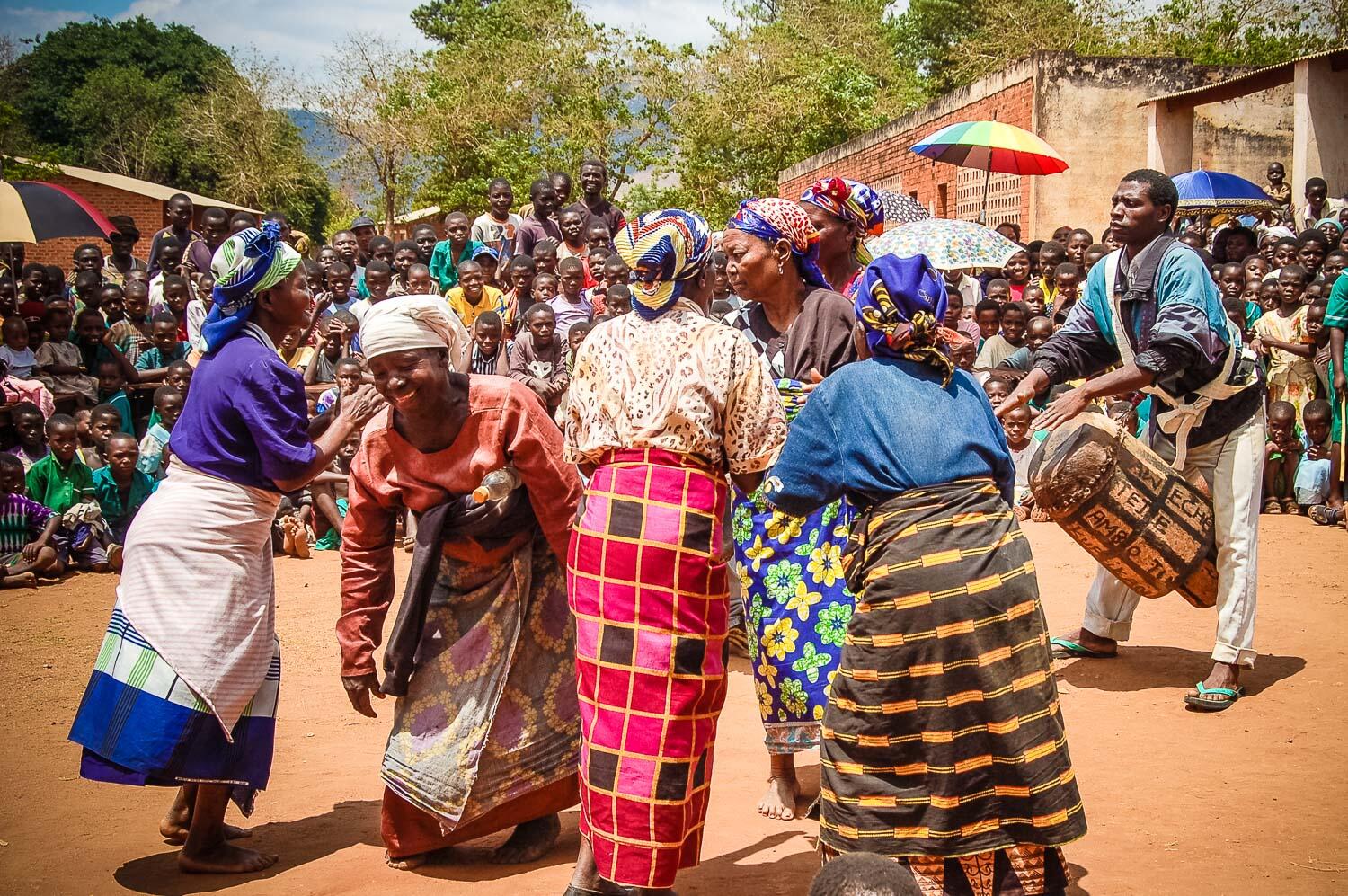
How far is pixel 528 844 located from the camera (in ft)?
13.9

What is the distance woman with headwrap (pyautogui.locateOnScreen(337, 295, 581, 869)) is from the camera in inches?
155

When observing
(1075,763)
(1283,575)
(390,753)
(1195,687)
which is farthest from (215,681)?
(1283,575)

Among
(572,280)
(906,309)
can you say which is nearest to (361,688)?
(906,309)

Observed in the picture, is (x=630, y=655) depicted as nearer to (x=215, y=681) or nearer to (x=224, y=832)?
(x=215, y=681)

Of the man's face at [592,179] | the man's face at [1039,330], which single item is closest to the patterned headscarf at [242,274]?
the man's face at [1039,330]

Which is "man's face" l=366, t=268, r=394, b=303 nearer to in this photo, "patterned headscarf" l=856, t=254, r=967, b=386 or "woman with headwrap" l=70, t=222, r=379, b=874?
"woman with headwrap" l=70, t=222, r=379, b=874

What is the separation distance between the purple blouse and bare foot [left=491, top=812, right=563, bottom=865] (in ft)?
5.04

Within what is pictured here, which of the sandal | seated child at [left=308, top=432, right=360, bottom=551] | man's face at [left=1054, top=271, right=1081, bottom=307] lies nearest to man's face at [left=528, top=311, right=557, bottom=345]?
seated child at [left=308, top=432, right=360, bottom=551]

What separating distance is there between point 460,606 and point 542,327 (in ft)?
18.9

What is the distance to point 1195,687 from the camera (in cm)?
598

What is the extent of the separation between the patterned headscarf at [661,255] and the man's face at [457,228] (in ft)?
28.9

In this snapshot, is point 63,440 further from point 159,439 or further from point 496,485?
point 496,485

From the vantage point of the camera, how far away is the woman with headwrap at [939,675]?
3.11 meters

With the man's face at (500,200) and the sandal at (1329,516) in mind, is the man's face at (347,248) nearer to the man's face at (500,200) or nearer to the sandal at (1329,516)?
the man's face at (500,200)
